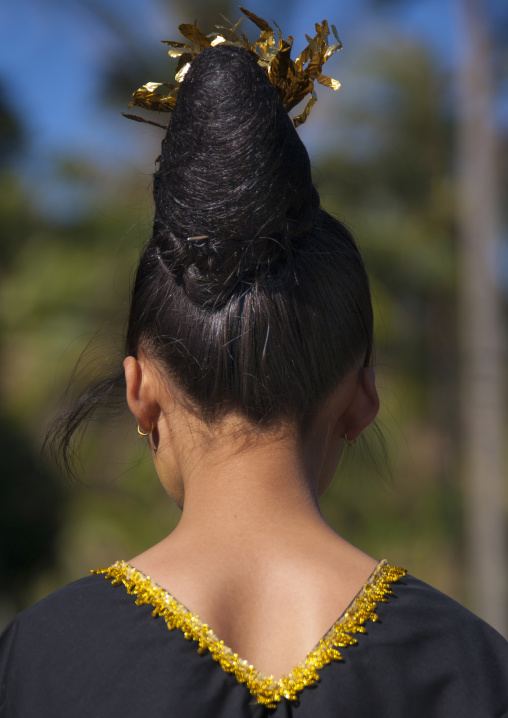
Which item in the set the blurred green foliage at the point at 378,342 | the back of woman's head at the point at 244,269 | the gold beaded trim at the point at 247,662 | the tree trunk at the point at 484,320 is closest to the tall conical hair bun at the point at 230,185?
the back of woman's head at the point at 244,269

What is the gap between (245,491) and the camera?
119cm

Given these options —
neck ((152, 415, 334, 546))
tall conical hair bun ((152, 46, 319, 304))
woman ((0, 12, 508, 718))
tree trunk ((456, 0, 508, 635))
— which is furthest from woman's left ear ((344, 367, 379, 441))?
tree trunk ((456, 0, 508, 635))

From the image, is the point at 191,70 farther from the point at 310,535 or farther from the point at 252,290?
the point at 310,535

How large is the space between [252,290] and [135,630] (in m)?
0.49

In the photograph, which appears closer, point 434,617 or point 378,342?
point 434,617

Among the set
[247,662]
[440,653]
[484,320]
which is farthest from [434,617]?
[484,320]

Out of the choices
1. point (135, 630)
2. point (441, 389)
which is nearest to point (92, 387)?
point (135, 630)

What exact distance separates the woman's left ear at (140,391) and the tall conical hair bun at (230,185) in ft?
0.47

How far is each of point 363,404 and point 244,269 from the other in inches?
11.0

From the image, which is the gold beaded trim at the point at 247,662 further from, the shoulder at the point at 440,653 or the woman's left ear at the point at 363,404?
the woman's left ear at the point at 363,404

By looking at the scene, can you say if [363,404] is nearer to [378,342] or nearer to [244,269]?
[244,269]

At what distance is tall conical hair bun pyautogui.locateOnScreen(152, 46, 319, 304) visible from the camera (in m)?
1.26

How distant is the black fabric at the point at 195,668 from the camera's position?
3.49ft

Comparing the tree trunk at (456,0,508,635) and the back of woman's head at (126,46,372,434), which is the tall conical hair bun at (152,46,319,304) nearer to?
the back of woman's head at (126,46,372,434)
